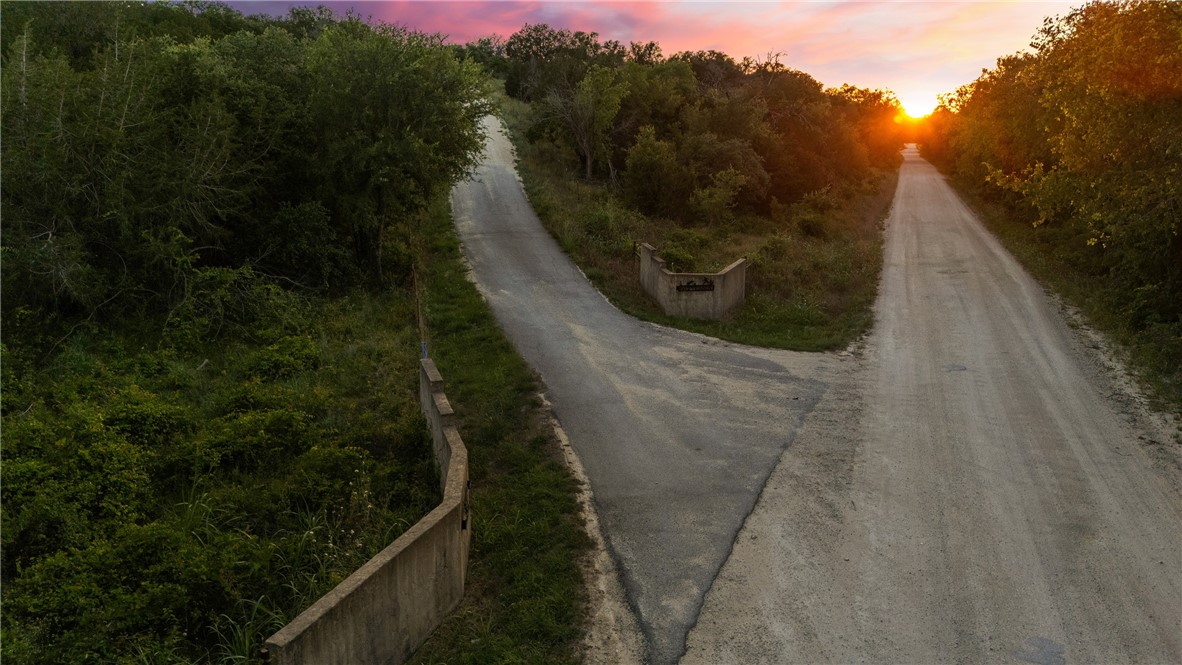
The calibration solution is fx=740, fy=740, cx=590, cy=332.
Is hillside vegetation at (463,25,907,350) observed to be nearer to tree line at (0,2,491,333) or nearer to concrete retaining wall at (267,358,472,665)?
tree line at (0,2,491,333)

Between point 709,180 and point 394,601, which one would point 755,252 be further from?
point 394,601

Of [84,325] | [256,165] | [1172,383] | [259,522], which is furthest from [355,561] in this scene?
[1172,383]

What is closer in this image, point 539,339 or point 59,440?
point 59,440

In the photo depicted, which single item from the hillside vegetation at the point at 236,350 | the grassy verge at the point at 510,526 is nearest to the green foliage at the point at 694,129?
the hillside vegetation at the point at 236,350

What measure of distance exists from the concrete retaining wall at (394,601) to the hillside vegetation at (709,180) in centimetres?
1101

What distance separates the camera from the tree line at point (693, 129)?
102 feet

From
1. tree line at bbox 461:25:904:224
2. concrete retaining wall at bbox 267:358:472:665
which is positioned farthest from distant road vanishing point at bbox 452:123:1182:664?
tree line at bbox 461:25:904:224

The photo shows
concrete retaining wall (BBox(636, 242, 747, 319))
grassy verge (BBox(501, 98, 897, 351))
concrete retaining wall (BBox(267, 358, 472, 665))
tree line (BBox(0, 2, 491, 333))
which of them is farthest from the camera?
concrete retaining wall (BBox(636, 242, 747, 319))

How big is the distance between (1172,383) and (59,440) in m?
18.5

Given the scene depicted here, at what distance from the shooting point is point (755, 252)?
2492cm

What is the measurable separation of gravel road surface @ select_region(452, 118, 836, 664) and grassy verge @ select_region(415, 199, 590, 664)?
0.56 m

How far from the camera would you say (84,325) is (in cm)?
1502

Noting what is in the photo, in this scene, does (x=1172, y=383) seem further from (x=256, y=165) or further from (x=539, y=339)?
(x=256, y=165)

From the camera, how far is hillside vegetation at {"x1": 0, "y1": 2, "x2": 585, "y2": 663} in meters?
7.86
